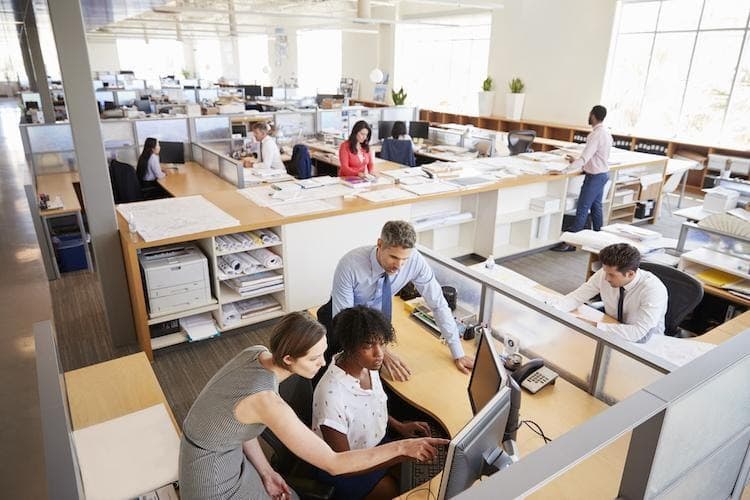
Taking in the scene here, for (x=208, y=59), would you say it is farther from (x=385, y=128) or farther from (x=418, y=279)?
(x=418, y=279)

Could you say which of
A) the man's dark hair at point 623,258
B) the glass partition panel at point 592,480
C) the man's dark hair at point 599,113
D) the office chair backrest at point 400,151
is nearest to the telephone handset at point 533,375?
the glass partition panel at point 592,480

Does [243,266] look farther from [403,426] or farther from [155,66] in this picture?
[155,66]

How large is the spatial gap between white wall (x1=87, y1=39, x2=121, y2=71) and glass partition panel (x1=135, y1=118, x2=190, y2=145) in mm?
20233

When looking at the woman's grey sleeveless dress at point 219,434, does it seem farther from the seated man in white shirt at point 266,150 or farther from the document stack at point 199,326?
the seated man in white shirt at point 266,150

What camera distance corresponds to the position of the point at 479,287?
269cm

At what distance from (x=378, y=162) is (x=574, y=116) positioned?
530 centimetres

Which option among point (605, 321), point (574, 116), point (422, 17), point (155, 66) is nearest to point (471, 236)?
point (605, 321)

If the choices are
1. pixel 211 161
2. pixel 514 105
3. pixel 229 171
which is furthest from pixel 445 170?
pixel 514 105

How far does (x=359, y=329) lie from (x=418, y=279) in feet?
2.54

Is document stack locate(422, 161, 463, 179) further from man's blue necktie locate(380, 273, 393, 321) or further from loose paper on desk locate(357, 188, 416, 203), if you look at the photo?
man's blue necktie locate(380, 273, 393, 321)

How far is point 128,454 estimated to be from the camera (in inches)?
77.4

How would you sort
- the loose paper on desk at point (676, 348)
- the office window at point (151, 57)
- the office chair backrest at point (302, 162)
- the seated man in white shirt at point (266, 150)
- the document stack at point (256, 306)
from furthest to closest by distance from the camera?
the office window at point (151, 57), the office chair backrest at point (302, 162), the seated man in white shirt at point (266, 150), the document stack at point (256, 306), the loose paper on desk at point (676, 348)

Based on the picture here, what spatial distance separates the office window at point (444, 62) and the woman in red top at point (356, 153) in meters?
7.97

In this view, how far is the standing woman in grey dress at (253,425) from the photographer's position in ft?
5.21
